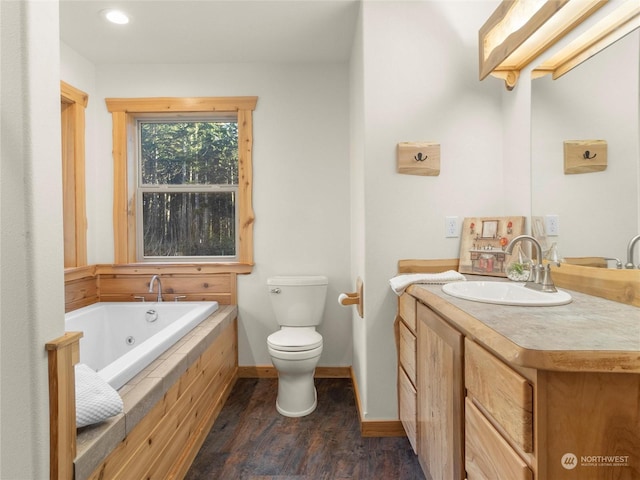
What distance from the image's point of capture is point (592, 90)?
4.20ft

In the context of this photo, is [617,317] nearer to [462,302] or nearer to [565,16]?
[462,302]

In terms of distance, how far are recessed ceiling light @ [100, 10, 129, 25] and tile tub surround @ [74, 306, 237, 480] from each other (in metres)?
1.99

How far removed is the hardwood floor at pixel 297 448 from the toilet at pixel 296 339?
10 cm

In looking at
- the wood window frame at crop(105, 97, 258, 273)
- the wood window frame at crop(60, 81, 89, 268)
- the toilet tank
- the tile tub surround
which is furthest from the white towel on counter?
the wood window frame at crop(60, 81, 89, 268)

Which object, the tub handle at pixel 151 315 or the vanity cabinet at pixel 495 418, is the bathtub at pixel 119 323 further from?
the vanity cabinet at pixel 495 418

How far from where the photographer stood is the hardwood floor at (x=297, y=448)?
1644 mm

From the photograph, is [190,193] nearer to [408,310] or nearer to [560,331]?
[408,310]

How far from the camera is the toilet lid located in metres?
2.11

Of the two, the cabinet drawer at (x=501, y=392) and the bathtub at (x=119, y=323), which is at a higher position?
the cabinet drawer at (x=501, y=392)

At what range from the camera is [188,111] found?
2738 millimetres

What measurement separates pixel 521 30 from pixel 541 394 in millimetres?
1487

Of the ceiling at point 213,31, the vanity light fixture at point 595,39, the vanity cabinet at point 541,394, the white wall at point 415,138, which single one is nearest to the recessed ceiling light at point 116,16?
the ceiling at point 213,31

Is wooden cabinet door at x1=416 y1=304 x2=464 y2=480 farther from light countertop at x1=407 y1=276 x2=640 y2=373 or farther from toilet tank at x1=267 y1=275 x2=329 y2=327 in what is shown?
toilet tank at x1=267 y1=275 x2=329 y2=327

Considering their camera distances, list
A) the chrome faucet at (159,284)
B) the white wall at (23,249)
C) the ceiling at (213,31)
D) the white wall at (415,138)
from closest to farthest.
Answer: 1. the white wall at (23,249)
2. the white wall at (415,138)
3. the ceiling at (213,31)
4. the chrome faucet at (159,284)
